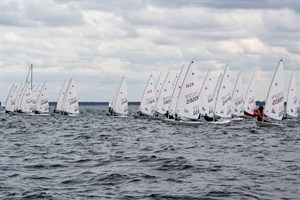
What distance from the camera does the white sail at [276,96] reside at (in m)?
58.2

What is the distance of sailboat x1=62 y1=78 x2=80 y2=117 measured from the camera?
92.3m

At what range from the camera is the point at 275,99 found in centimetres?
5888

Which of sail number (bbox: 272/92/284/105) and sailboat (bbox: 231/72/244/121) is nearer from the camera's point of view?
sail number (bbox: 272/92/284/105)

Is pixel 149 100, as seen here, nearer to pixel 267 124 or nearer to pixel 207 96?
pixel 207 96

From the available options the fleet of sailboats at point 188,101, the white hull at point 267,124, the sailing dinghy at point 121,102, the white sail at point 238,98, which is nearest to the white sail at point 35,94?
the fleet of sailboats at point 188,101

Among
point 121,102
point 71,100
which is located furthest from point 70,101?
point 121,102

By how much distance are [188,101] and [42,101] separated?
47791 mm

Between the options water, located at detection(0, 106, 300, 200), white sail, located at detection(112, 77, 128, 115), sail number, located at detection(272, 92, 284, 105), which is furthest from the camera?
white sail, located at detection(112, 77, 128, 115)

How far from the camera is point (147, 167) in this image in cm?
2666

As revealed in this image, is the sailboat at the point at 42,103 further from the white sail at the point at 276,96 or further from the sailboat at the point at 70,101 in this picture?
the white sail at the point at 276,96

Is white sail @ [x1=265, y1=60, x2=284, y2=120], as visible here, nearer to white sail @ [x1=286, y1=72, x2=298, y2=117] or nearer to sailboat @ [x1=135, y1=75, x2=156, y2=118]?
white sail @ [x1=286, y1=72, x2=298, y2=117]

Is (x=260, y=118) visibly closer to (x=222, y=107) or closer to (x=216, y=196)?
(x=222, y=107)

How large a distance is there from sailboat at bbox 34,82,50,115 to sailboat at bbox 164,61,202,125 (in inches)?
1744

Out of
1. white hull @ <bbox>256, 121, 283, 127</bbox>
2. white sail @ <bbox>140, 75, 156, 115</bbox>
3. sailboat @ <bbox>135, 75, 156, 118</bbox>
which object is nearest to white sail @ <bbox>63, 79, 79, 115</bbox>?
sailboat @ <bbox>135, 75, 156, 118</bbox>
